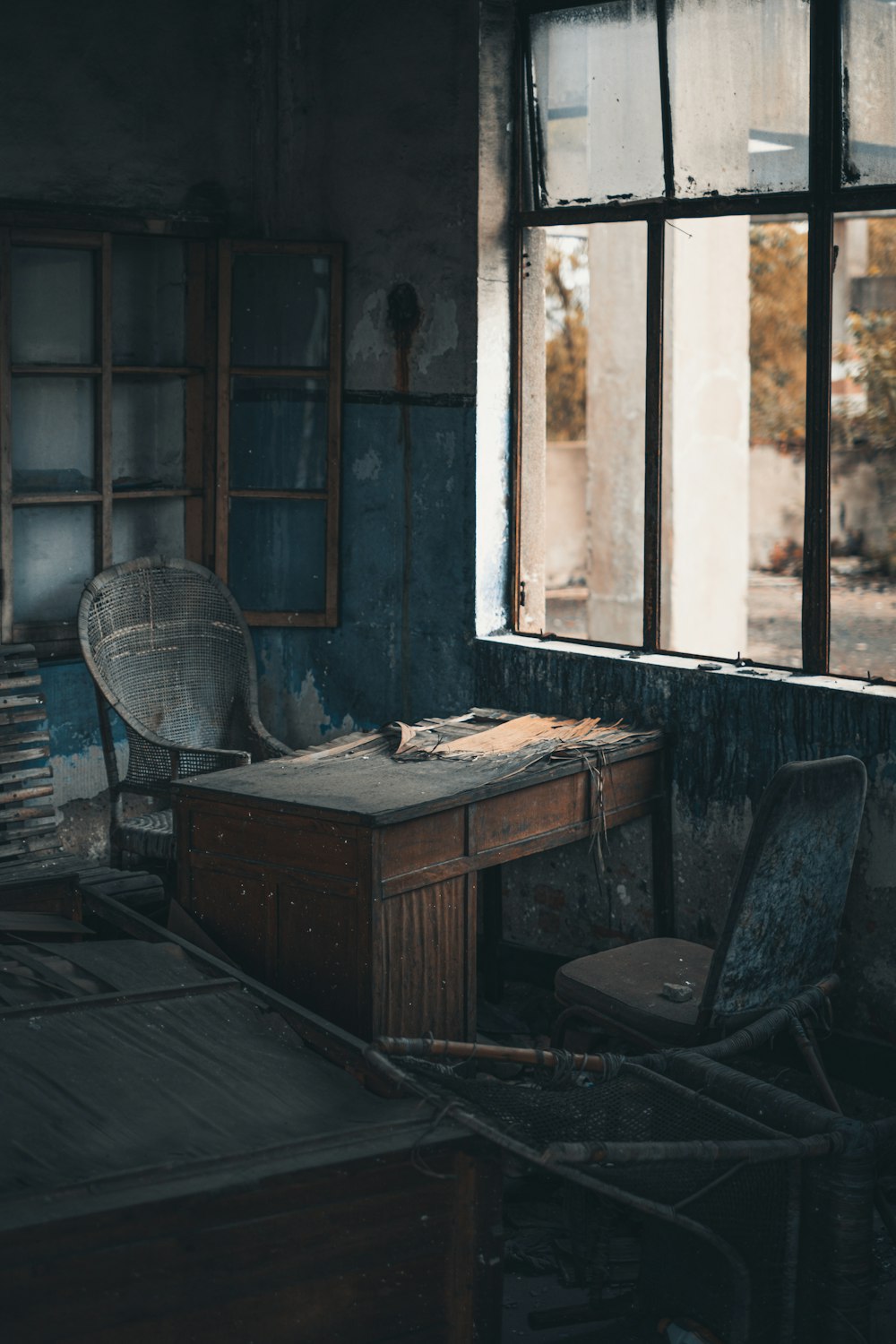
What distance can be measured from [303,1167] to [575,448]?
16.7m

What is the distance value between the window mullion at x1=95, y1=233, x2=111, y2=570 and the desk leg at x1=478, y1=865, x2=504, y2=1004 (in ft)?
5.69

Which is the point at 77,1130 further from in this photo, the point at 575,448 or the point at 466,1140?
the point at 575,448

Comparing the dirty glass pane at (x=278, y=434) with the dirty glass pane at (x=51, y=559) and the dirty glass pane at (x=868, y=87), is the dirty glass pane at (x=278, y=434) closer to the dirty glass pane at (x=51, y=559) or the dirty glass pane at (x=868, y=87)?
the dirty glass pane at (x=51, y=559)

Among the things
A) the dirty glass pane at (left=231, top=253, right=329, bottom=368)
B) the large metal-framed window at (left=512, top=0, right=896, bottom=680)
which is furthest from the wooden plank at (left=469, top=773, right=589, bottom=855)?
the dirty glass pane at (left=231, top=253, right=329, bottom=368)

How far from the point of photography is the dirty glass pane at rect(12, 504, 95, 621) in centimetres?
560

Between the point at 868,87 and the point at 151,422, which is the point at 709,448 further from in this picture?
the point at 868,87

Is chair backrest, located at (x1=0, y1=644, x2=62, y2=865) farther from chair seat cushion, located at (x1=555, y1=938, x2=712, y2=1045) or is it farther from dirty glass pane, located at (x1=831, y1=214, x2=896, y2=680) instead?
dirty glass pane, located at (x1=831, y1=214, x2=896, y2=680)

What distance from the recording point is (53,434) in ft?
18.5

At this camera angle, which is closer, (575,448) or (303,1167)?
(303,1167)

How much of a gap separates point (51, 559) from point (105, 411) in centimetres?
58

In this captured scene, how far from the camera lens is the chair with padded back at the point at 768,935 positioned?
3471 millimetres

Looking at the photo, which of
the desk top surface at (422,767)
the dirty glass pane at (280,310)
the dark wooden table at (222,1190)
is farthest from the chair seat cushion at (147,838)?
the dirty glass pane at (280,310)

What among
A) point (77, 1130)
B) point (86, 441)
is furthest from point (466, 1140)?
point (86, 441)

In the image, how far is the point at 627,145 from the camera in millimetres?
4996
